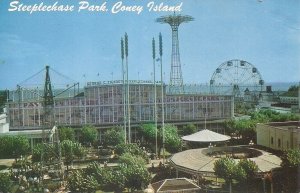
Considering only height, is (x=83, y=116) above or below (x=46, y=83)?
below

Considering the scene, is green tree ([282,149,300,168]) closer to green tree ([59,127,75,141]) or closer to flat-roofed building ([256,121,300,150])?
flat-roofed building ([256,121,300,150])

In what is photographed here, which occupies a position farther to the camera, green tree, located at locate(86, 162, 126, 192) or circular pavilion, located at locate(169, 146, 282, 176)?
circular pavilion, located at locate(169, 146, 282, 176)

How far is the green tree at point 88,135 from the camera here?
49281 mm

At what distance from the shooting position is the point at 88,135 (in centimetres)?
4925

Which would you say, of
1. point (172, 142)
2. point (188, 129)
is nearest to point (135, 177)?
point (172, 142)

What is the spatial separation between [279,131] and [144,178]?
14965 millimetres

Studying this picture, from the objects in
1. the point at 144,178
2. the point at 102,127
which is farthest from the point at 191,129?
the point at 144,178

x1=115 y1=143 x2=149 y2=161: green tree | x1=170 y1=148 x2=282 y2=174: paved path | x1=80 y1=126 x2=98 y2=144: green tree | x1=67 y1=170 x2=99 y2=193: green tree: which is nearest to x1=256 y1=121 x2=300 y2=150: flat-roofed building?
x1=170 y1=148 x2=282 y2=174: paved path

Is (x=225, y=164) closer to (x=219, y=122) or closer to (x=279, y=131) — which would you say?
(x=279, y=131)

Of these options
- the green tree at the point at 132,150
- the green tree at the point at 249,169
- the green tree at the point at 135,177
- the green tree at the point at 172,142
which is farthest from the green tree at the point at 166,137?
the green tree at the point at 249,169

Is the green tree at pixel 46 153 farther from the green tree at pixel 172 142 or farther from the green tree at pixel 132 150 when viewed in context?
the green tree at pixel 172 142

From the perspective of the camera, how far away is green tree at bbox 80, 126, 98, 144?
49281 mm

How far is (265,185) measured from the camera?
2831 centimetres

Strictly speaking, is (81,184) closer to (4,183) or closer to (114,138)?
(4,183)
